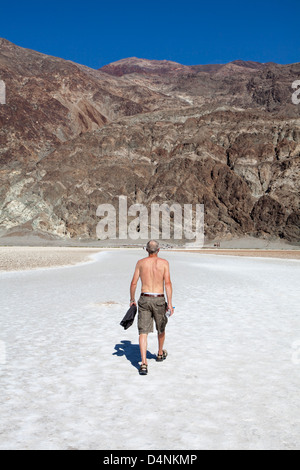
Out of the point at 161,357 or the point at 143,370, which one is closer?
the point at 143,370

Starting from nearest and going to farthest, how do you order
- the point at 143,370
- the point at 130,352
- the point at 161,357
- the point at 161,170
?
the point at 143,370, the point at 161,357, the point at 130,352, the point at 161,170

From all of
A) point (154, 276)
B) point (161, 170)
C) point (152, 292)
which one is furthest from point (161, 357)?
point (161, 170)

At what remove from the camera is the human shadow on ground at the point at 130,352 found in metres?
6.36

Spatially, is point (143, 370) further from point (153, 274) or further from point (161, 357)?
point (153, 274)

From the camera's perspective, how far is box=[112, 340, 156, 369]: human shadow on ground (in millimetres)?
6359

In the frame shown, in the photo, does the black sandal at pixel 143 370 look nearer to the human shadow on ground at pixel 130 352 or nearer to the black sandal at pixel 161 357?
the human shadow on ground at pixel 130 352

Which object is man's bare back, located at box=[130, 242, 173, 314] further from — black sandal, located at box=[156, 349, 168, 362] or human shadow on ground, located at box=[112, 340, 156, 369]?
human shadow on ground, located at box=[112, 340, 156, 369]

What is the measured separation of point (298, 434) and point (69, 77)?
180781 mm

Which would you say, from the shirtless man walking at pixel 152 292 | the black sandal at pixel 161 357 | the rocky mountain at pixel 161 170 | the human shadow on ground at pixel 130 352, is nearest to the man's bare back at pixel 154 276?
the shirtless man walking at pixel 152 292

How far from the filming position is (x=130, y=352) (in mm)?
6863

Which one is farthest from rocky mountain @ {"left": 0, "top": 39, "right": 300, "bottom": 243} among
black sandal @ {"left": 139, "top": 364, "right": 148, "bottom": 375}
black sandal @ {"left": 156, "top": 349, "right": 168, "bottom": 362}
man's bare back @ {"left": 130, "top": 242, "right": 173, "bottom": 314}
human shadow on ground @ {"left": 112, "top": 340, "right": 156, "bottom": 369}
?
black sandal @ {"left": 139, "top": 364, "right": 148, "bottom": 375}

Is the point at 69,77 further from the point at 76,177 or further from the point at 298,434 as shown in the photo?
the point at 298,434

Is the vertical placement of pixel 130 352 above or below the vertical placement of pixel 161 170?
below

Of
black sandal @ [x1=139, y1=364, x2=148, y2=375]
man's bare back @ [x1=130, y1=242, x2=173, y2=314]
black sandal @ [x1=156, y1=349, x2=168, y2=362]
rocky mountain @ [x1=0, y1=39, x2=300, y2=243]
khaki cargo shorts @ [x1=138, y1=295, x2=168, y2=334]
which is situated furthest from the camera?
rocky mountain @ [x1=0, y1=39, x2=300, y2=243]
